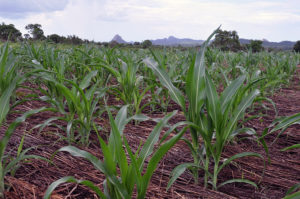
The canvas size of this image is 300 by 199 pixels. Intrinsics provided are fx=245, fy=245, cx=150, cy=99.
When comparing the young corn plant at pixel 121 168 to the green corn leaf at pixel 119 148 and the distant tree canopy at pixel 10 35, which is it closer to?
the green corn leaf at pixel 119 148

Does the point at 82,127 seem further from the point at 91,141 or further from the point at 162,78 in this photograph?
the point at 162,78

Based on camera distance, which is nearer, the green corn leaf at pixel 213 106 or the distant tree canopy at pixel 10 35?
the green corn leaf at pixel 213 106

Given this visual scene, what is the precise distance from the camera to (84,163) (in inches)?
50.3

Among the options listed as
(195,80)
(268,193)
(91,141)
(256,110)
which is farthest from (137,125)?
(256,110)

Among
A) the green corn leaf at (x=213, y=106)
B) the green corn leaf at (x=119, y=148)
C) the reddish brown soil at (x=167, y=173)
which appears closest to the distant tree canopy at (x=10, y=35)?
the reddish brown soil at (x=167, y=173)

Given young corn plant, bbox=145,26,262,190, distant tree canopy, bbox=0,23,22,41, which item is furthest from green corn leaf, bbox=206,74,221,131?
distant tree canopy, bbox=0,23,22,41

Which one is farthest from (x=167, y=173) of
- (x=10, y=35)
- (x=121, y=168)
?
(x=10, y=35)

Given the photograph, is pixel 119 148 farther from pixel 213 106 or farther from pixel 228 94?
pixel 228 94

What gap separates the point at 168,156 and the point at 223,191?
359 mm

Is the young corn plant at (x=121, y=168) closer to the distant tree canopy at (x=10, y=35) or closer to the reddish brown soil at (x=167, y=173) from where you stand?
the reddish brown soil at (x=167, y=173)

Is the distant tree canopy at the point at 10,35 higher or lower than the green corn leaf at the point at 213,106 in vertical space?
higher

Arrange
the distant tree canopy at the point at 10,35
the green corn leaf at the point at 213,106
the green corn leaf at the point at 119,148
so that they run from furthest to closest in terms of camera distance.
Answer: the distant tree canopy at the point at 10,35 → the green corn leaf at the point at 213,106 → the green corn leaf at the point at 119,148

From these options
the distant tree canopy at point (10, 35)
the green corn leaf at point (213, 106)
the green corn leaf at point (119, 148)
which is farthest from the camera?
the distant tree canopy at point (10, 35)

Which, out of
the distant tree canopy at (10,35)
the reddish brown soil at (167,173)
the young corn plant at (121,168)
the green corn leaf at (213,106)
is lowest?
the reddish brown soil at (167,173)
